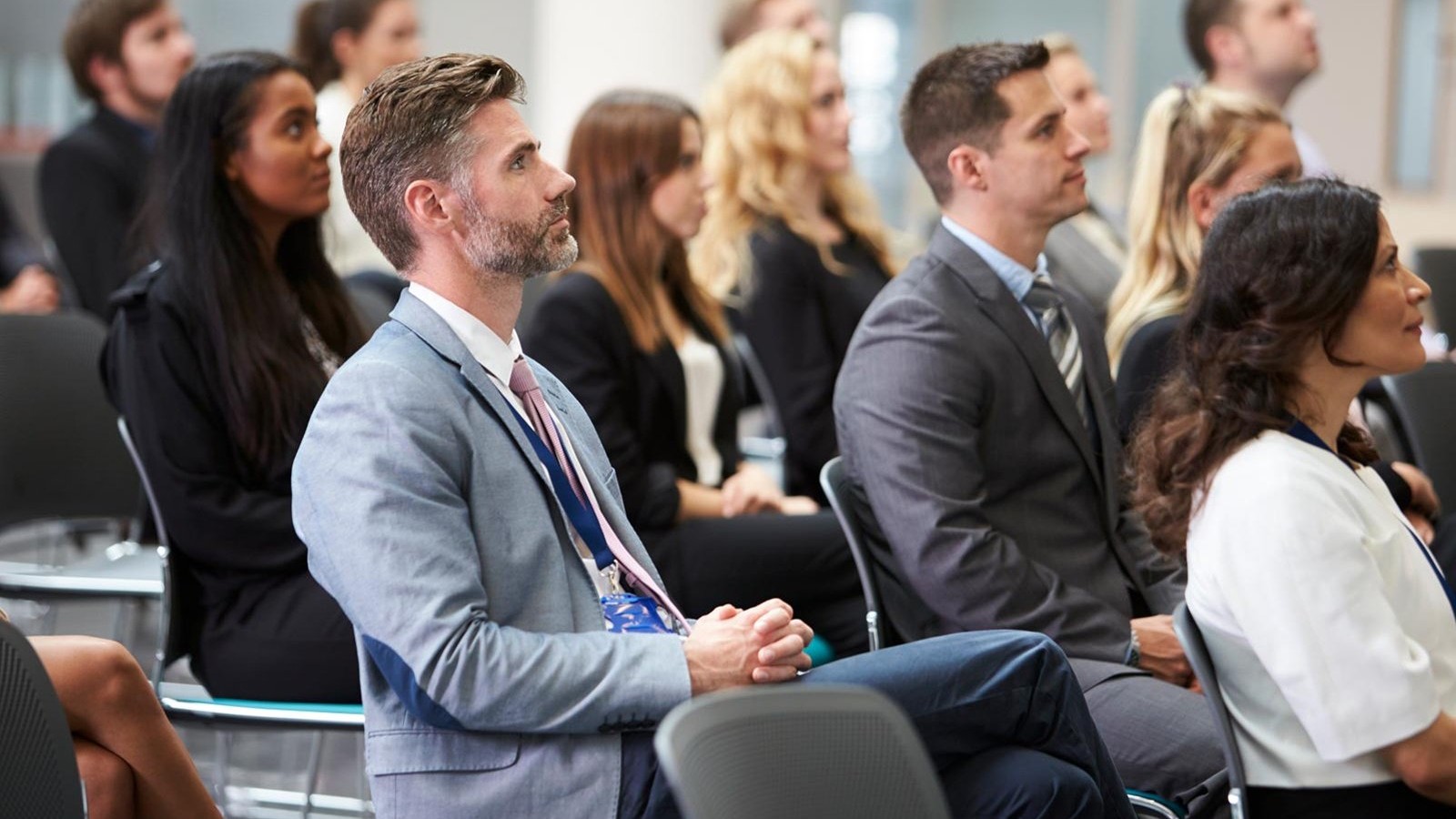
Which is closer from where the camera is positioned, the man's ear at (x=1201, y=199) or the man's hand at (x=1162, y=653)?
the man's hand at (x=1162, y=653)

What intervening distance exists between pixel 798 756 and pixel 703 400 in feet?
7.21

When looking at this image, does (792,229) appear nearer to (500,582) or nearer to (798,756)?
(500,582)

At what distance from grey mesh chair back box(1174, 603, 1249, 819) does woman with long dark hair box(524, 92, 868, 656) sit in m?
1.21

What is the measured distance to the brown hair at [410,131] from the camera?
2.00m

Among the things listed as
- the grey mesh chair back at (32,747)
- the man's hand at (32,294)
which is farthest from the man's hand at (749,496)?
the man's hand at (32,294)

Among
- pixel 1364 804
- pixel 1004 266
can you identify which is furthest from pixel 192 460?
pixel 1364 804

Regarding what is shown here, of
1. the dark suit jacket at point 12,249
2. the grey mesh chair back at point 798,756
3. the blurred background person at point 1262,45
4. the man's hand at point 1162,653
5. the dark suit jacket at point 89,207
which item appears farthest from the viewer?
the dark suit jacket at point 12,249

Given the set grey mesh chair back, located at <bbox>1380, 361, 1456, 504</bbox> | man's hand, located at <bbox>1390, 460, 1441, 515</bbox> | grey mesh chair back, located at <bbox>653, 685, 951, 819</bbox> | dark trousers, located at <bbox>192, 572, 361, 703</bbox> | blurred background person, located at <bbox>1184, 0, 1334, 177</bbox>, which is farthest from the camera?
blurred background person, located at <bbox>1184, 0, 1334, 177</bbox>

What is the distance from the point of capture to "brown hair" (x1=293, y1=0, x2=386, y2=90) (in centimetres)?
479

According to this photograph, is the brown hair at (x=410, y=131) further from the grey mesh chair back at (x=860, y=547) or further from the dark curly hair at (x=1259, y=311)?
the dark curly hair at (x=1259, y=311)

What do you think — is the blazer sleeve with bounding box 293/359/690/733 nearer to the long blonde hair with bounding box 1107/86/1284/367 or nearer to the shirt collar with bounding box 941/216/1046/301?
the shirt collar with bounding box 941/216/1046/301

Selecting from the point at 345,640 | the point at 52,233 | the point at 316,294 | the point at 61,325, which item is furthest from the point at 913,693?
the point at 52,233

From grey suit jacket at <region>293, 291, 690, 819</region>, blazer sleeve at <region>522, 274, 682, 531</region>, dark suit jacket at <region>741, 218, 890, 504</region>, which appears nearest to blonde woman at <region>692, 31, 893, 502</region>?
dark suit jacket at <region>741, 218, 890, 504</region>

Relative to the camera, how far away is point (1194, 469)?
A: 207cm
